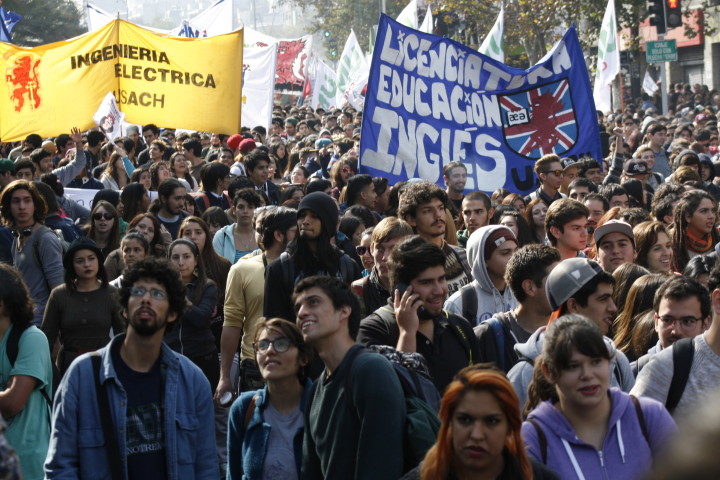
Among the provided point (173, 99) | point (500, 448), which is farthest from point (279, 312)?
point (173, 99)

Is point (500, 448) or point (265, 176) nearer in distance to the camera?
point (500, 448)

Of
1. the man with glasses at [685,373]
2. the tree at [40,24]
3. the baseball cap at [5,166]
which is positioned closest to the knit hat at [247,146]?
the baseball cap at [5,166]

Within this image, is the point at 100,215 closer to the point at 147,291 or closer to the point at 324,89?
the point at 147,291

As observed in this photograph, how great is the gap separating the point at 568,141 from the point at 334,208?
17.3 feet

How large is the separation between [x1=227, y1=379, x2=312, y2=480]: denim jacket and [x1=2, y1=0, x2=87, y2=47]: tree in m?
49.0

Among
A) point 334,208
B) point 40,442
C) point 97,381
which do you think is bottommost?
point 40,442

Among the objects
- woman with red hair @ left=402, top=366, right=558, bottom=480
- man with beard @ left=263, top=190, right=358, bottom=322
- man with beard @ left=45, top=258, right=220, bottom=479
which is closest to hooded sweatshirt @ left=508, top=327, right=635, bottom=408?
woman with red hair @ left=402, top=366, right=558, bottom=480

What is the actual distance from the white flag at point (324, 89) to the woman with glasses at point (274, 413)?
27609 millimetres

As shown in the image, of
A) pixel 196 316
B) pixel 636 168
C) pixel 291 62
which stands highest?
pixel 291 62

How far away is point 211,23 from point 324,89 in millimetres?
11463

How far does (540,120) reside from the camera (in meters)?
10.6

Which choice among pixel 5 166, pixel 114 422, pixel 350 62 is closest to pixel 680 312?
pixel 114 422

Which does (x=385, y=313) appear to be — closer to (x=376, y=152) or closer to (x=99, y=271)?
(x=99, y=271)

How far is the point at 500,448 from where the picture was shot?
3055 mm
